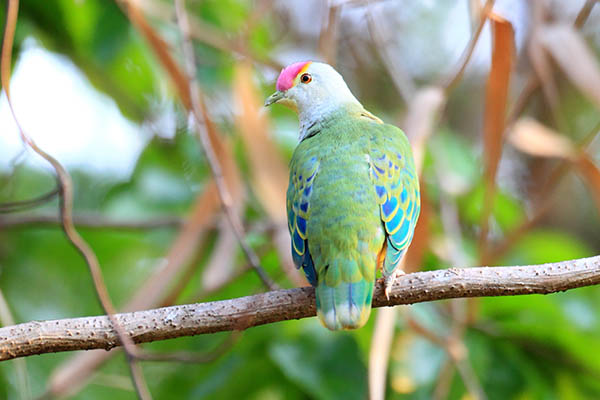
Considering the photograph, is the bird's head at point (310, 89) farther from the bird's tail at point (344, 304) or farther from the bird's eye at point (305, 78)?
the bird's tail at point (344, 304)

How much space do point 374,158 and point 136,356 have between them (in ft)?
3.92

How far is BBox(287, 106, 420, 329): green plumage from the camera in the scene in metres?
2.47

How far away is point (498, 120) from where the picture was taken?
3426 millimetres

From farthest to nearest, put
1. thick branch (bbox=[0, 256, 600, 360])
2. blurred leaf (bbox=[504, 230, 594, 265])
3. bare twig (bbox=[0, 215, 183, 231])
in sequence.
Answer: blurred leaf (bbox=[504, 230, 594, 265]) < bare twig (bbox=[0, 215, 183, 231]) < thick branch (bbox=[0, 256, 600, 360])

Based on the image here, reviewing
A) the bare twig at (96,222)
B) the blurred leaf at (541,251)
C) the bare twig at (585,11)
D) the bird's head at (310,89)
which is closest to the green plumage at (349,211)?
the bird's head at (310,89)

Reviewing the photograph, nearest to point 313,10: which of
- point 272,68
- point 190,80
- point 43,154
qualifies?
point 272,68

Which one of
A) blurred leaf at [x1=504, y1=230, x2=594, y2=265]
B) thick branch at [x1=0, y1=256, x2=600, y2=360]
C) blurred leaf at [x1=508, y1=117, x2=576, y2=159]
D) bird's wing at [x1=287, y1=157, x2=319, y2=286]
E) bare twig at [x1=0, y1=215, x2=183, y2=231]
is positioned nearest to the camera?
thick branch at [x1=0, y1=256, x2=600, y2=360]

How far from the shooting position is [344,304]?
241 centimetres

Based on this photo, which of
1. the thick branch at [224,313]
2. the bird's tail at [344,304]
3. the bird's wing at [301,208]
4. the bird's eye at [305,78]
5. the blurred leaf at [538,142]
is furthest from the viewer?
the blurred leaf at [538,142]

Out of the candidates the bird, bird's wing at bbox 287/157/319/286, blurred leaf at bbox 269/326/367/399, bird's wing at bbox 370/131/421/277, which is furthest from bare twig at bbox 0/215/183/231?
bird's wing at bbox 370/131/421/277

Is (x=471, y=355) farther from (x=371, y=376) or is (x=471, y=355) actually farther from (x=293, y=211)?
(x=293, y=211)

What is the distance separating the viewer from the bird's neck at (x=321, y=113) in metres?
3.43

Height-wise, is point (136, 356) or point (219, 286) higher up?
point (136, 356)

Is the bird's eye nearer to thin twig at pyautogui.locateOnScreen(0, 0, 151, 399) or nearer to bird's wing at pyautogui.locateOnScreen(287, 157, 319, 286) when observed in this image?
bird's wing at pyautogui.locateOnScreen(287, 157, 319, 286)
